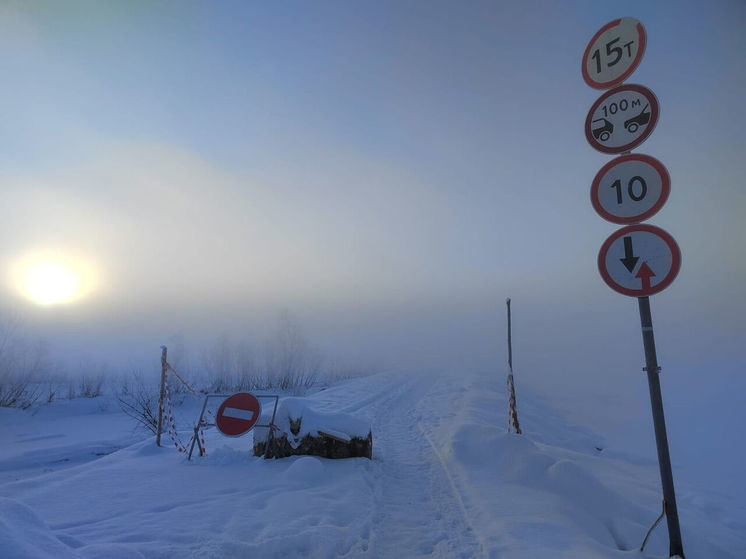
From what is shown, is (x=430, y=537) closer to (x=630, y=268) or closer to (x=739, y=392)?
(x=630, y=268)

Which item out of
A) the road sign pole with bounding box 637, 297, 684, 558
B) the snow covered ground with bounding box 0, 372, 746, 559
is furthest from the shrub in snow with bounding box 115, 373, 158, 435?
the road sign pole with bounding box 637, 297, 684, 558

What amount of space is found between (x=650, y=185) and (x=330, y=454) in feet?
20.1

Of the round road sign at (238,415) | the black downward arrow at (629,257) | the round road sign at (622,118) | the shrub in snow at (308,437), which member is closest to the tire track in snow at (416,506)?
the shrub in snow at (308,437)

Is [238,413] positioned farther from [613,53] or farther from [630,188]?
[613,53]

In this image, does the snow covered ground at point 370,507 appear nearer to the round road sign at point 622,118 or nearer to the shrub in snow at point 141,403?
the round road sign at point 622,118

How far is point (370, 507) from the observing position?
489 centimetres

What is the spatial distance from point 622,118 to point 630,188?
70cm

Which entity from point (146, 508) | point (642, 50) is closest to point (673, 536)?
point (642, 50)

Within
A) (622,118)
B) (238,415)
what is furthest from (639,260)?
(238,415)

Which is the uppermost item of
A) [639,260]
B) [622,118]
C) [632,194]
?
[622,118]

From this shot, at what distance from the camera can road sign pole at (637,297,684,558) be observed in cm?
326

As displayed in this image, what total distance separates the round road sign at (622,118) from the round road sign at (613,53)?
15cm

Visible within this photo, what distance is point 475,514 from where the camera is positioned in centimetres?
462

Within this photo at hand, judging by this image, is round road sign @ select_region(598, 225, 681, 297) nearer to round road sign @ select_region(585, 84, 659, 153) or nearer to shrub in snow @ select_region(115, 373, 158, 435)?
round road sign @ select_region(585, 84, 659, 153)
